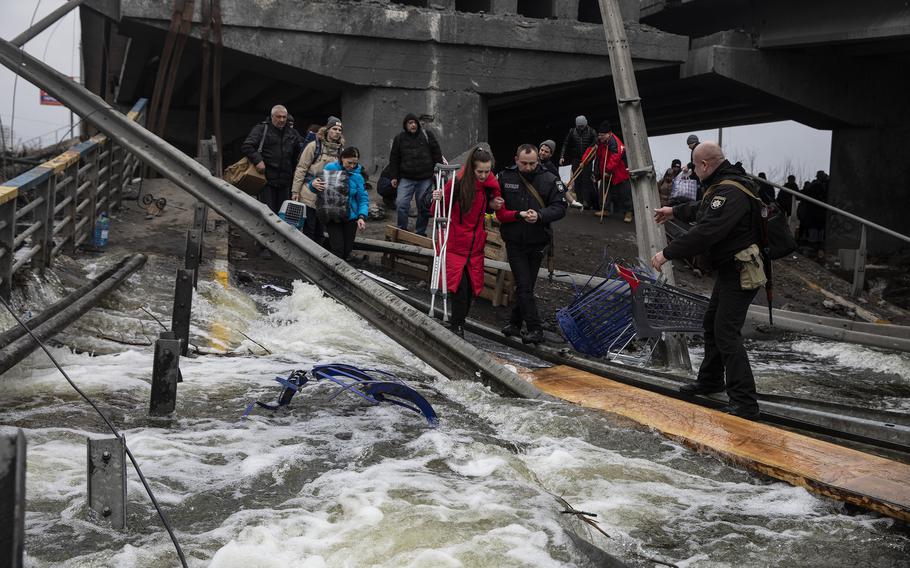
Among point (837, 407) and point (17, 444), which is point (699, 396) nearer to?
point (837, 407)

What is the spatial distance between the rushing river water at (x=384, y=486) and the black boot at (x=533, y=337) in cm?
204

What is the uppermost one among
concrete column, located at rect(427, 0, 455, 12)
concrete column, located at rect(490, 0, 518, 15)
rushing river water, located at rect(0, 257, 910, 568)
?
concrete column, located at rect(490, 0, 518, 15)

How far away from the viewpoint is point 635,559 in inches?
162

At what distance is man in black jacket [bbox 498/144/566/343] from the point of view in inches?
390

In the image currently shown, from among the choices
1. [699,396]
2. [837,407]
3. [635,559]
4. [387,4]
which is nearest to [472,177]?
[699,396]

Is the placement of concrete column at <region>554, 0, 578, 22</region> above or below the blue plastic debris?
above

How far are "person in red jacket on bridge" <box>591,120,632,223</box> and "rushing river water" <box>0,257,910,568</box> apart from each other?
1195 cm

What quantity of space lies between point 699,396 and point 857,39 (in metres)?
15.0

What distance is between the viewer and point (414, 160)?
14.4 meters

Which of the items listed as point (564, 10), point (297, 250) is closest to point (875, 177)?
point (564, 10)

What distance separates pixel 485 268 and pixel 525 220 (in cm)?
423

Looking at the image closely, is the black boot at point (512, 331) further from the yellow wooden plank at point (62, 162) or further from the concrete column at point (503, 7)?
the concrete column at point (503, 7)

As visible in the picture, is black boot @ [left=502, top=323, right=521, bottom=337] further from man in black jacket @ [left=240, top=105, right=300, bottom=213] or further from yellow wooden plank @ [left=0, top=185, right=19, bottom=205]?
yellow wooden plank @ [left=0, top=185, right=19, bottom=205]

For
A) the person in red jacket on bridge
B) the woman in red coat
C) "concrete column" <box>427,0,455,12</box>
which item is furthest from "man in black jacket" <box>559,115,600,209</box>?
the woman in red coat
